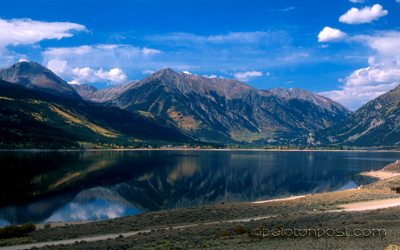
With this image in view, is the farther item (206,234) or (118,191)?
(118,191)

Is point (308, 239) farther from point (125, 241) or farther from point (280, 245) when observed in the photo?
point (125, 241)

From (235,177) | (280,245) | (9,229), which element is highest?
(280,245)

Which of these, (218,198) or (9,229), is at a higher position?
(9,229)

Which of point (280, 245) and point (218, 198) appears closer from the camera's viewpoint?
point (280, 245)

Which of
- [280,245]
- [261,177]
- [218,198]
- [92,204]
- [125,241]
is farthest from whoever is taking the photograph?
[261,177]

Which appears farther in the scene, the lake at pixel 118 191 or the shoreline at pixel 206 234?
the lake at pixel 118 191

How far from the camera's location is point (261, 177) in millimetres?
107438

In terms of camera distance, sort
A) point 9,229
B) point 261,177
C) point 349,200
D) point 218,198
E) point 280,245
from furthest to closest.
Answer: point 261,177
point 218,198
point 349,200
point 9,229
point 280,245

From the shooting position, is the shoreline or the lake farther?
the lake

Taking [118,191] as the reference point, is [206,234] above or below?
above

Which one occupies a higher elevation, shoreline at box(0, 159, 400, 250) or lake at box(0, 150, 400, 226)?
shoreline at box(0, 159, 400, 250)

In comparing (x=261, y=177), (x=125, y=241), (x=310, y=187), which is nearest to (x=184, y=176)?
(x=261, y=177)

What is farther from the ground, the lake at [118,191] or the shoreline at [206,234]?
the shoreline at [206,234]

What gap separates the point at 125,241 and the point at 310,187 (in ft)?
239
